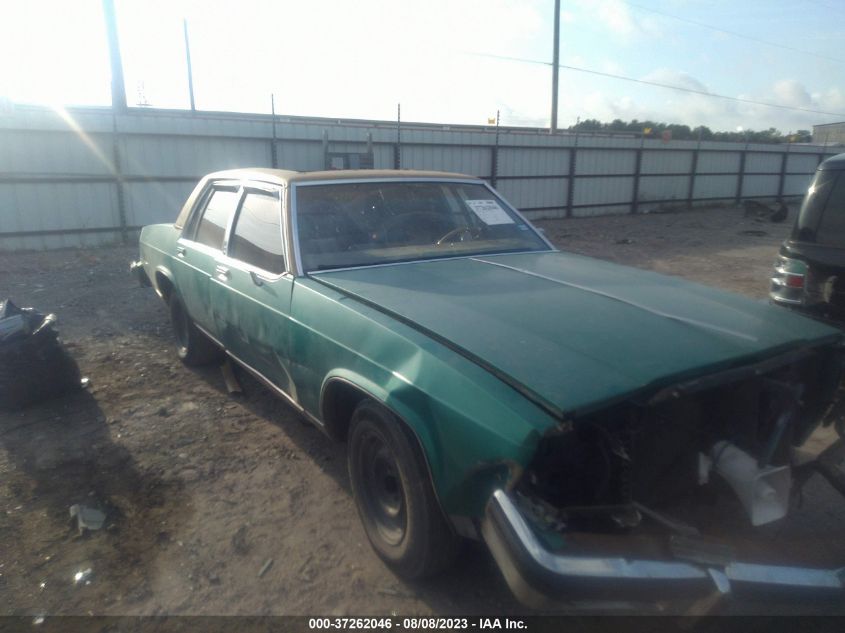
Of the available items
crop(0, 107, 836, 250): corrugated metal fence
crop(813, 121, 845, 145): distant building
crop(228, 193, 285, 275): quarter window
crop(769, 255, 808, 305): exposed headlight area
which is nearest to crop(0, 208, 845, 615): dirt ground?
crop(769, 255, 808, 305): exposed headlight area

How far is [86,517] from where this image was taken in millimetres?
3066

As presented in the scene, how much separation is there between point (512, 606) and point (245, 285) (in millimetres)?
2240

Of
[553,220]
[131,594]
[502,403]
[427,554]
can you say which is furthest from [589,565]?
[553,220]

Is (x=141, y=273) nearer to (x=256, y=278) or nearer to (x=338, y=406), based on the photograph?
(x=256, y=278)

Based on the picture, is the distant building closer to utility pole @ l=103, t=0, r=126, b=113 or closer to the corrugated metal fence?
the corrugated metal fence

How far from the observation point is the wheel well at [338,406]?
111 inches

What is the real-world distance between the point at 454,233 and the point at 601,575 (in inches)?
99.7

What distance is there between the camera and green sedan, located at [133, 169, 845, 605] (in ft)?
6.17

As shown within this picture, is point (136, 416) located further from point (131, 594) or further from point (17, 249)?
point (17, 249)

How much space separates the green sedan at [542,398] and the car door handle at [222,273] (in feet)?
1.00

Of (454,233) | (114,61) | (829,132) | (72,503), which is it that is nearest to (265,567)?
(72,503)

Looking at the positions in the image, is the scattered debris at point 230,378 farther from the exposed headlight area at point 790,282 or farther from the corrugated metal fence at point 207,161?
the corrugated metal fence at point 207,161

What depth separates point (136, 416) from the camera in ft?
13.9

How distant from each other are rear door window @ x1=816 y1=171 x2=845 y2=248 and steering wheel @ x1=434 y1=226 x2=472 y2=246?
6.97 feet
